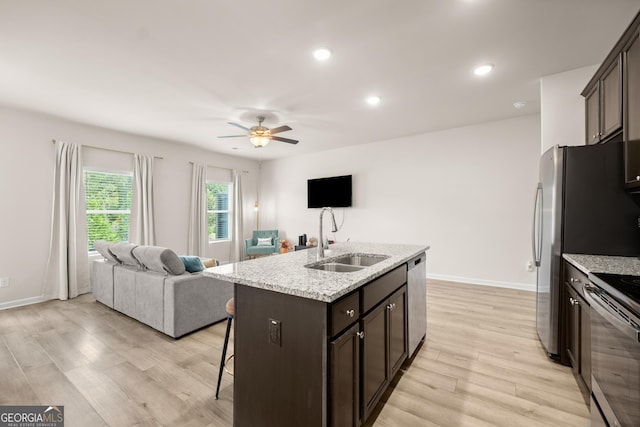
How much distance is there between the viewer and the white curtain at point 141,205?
505 centimetres

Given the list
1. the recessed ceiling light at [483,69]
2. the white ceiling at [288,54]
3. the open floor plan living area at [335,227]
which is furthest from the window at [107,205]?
the recessed ceiling light at [483,69]

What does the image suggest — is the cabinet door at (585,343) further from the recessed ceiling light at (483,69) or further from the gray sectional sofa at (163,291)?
the gray sectional sofa at (163,291)

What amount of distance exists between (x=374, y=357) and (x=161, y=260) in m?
2.34

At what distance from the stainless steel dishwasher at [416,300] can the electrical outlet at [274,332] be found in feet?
4.09

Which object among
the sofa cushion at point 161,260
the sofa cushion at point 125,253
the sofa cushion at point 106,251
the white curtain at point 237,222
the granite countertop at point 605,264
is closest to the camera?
the granite countertop at point 605,264

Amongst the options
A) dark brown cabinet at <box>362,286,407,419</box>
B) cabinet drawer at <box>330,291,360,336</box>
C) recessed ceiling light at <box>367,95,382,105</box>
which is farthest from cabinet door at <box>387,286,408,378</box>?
recessed ceiling light at <box>367,95,382,105</box>

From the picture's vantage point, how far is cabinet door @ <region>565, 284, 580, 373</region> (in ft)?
6.43

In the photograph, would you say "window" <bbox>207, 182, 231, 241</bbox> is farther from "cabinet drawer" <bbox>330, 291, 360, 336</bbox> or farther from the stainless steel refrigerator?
the stainless steel refrigerator

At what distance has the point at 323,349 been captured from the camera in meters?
1.27

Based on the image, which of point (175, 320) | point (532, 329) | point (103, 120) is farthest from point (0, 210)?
point (532, 329)

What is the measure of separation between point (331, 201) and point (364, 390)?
4944mm

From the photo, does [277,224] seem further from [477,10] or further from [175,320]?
[477,10]

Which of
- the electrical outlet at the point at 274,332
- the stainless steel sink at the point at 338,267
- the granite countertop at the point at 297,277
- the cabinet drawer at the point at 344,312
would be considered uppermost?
the granite countertop at the point at 297,277

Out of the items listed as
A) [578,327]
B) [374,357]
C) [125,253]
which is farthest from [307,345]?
[125,253]
